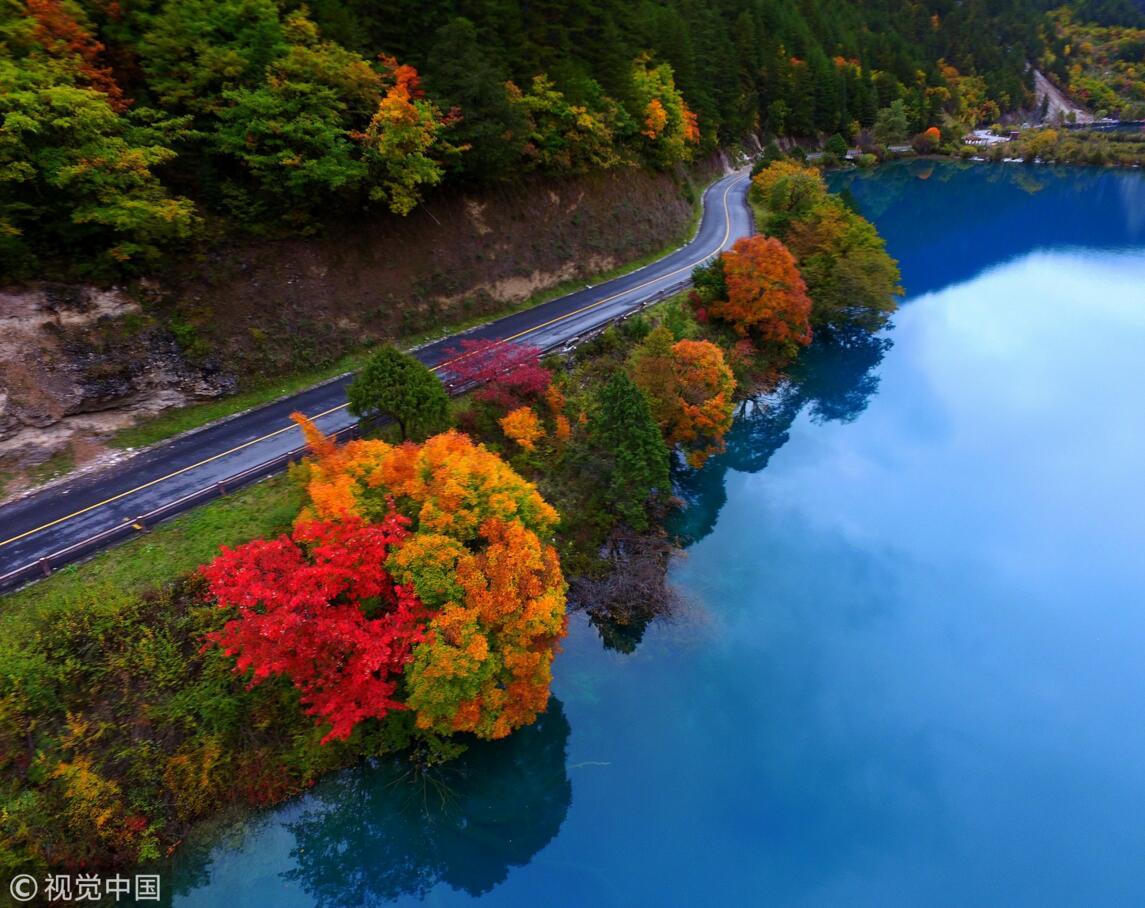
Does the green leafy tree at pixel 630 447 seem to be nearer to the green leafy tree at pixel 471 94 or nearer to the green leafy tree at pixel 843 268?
the green leafy tree at pixel 471 94

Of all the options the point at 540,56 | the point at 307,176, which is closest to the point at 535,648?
the point at 307,176

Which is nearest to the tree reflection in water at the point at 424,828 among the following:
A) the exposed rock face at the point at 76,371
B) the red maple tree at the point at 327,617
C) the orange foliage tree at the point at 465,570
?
the orange foliage tree at the point at 465,570

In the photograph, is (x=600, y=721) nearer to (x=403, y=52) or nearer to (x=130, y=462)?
(x=130, y=462)

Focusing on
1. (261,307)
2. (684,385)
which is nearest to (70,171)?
(261,307)

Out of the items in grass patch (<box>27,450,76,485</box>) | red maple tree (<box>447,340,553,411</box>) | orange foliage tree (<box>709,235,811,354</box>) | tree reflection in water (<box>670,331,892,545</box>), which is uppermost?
grass patch (<box>27,450,76,485</box>)

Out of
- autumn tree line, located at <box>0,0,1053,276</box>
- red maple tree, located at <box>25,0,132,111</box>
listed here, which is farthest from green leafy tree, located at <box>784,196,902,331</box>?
red maple tree, located at <box>25,0,132,111</box>

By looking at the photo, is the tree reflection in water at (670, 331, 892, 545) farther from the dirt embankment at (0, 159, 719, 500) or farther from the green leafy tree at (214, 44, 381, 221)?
the green leafy tree at (214, 44, 381, 221)
